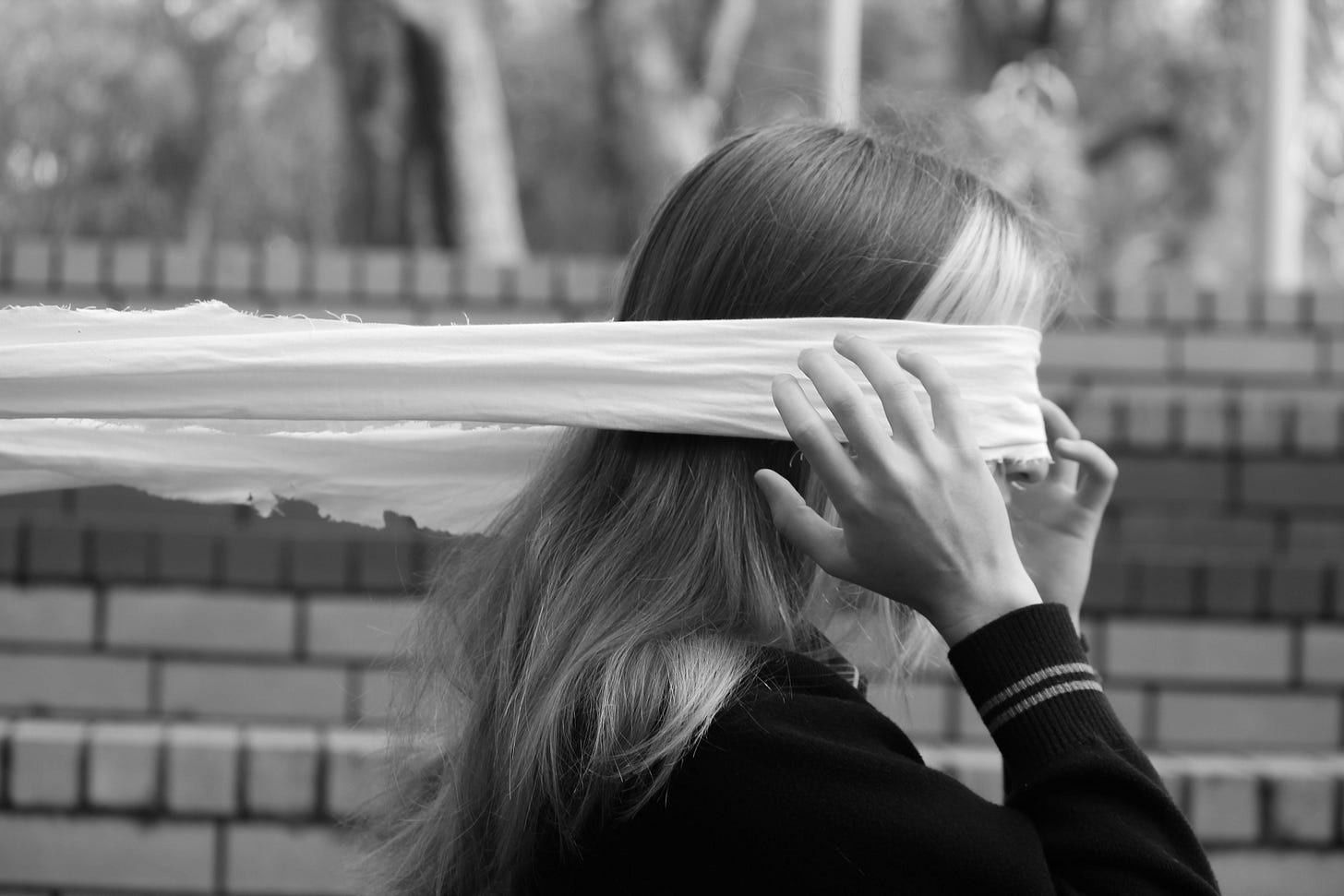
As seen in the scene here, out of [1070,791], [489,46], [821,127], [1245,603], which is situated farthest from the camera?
[489,46]

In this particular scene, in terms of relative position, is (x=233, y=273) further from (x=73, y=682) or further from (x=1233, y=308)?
(x=1233, y=308)

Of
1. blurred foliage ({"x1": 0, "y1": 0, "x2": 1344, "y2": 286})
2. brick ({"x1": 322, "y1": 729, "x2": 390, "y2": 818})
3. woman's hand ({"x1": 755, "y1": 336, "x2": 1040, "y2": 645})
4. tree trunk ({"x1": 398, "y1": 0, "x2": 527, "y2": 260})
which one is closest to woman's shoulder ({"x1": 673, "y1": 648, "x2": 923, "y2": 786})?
woman's hand ({"x1": 755, "y1": 336, "x2": 1040, "y2": 645})

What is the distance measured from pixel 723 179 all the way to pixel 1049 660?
0.54 metres

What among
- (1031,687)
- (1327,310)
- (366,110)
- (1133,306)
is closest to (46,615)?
(1031,687)

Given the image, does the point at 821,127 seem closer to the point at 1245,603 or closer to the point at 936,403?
the point at 936,403

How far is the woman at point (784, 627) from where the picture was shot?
3.74 feet

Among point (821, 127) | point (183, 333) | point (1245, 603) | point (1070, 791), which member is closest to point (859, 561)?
point (1070, 791)

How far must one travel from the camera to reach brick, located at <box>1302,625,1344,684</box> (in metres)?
2.89

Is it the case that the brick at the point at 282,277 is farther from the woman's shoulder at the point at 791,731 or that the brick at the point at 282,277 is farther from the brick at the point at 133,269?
the woman's shoulder at the point at 791,731

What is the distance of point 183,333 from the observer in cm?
132

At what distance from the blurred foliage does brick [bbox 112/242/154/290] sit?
6529mm

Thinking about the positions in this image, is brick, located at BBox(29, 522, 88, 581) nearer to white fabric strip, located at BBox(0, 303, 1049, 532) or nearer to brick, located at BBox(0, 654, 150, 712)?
brick, located at BBox(0, 654, 150, 712)

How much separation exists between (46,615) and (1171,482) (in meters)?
2.45

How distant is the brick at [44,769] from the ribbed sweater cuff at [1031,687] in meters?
1.67
